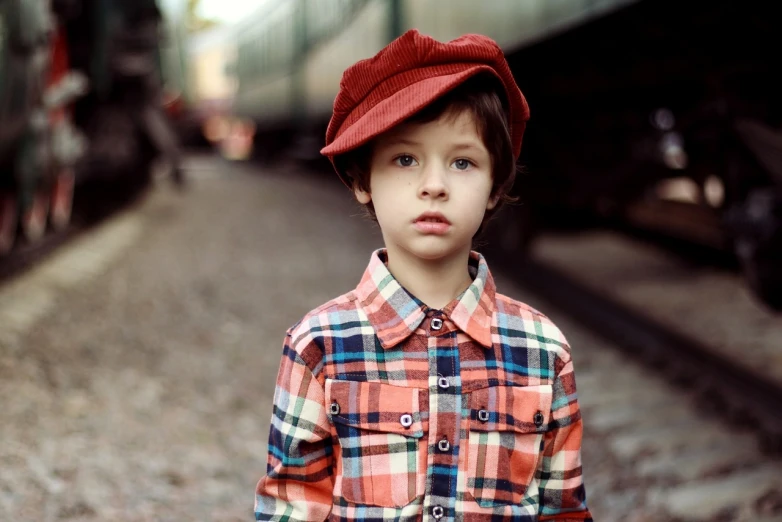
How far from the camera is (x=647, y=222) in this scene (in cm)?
646

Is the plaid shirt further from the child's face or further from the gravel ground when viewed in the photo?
the gravel ground

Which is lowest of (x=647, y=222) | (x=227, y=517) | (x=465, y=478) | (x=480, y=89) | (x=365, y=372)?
(x=227, y=517)

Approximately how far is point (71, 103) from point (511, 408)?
7572mm

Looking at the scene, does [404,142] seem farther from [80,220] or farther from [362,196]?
[80,220]

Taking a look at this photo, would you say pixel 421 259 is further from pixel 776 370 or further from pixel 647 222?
pixel 647 222

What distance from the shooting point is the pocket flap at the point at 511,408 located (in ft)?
4.02

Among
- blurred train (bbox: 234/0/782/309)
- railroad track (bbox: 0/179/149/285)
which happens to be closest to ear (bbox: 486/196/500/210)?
blurred train (bbox: 234/0/782/309)

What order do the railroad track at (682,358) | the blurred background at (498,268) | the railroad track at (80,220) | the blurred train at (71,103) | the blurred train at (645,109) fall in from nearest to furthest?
the blurred background at (498,268) < the blurred train at (645,109) < the railroad track at (682,358) < the blurred train at (71,103) < the railroad track at (80,220)

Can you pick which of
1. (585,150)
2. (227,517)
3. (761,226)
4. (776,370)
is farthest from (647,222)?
(227,517)

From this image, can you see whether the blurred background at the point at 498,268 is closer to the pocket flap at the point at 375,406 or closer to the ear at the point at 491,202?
the ear at the point at 491,202

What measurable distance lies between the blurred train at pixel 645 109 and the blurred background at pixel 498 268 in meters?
0.01

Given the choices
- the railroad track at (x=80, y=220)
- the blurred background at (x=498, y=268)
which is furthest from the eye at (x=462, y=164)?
the railroad track at (x=80, y=220)

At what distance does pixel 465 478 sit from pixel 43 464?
190 cm

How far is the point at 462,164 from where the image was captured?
1.22m
